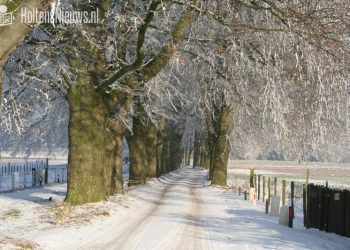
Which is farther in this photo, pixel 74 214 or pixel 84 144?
pixel 84 144

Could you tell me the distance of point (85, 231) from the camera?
437 inches

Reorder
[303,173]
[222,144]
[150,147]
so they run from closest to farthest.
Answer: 1. [222,144]
2. [150,147]
3. [303,173]

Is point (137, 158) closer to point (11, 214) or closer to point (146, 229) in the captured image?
point (11, 214)

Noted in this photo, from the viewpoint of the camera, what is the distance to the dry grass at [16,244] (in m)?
8.59

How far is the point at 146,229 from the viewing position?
11.6 metres

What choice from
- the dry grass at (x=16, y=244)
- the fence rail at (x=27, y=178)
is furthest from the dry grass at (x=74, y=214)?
the fence rail at (x=27, y=178)

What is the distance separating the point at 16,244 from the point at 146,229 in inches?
140

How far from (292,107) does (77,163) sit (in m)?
7.75

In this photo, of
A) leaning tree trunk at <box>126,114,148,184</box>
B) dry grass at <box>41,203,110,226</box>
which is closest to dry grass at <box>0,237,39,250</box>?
dry grass at <box>41,203,110,226</box>

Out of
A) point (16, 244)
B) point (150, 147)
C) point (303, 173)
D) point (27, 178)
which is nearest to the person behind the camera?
point (16, 244)

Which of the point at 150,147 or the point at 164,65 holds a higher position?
the point at 164,65

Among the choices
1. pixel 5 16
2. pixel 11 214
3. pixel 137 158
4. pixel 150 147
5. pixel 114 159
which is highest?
pixel 5 16

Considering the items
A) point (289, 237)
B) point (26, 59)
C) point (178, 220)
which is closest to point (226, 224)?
point (178, 220)

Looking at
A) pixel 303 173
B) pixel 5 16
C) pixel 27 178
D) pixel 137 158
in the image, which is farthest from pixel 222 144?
pixel 303 173
